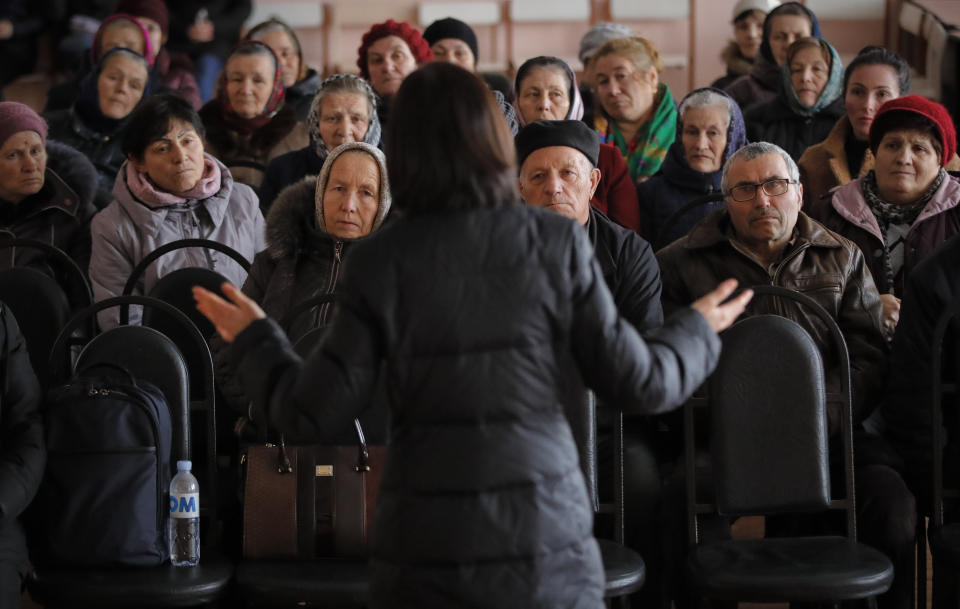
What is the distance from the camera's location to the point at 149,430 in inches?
93.0

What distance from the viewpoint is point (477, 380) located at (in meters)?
1.53

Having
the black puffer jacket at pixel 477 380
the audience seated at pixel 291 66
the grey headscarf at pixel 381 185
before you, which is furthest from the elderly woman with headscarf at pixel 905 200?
the audience seated at pixel 291 66

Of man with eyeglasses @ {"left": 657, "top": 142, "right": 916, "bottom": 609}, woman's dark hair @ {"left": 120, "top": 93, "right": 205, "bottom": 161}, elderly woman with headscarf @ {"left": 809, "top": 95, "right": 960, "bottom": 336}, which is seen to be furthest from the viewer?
woman's dark hair @ {"left": 120, "top": 93, "right": 205, "bottom": 161}

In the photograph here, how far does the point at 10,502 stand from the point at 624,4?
6.11 meters

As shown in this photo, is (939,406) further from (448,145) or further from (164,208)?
(164,208)

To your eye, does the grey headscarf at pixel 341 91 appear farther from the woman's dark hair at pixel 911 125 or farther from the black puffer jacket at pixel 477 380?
the black puffer jacket at pixel 477 380

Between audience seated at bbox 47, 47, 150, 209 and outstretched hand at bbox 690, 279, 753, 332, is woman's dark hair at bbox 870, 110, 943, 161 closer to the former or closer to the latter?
outstretched hand at bbox 690, 279, 753, 332

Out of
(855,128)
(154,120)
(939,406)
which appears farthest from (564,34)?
(939,406)

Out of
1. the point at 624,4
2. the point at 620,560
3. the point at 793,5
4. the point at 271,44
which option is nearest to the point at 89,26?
the point at 271,44

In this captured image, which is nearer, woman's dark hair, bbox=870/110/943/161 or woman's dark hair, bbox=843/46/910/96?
woman's dark hair, bbox=870/110/943/161

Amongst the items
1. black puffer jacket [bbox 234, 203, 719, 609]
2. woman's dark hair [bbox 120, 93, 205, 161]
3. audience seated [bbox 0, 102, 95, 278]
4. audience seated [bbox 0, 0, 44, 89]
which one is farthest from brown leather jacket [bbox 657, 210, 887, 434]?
audience seated [bbox 0, 0, 44, 89]

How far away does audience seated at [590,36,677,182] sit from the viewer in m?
4.25

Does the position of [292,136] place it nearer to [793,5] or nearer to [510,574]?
[793,5]

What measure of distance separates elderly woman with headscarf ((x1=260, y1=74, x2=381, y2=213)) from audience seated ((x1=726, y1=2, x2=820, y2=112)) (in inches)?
67.0
